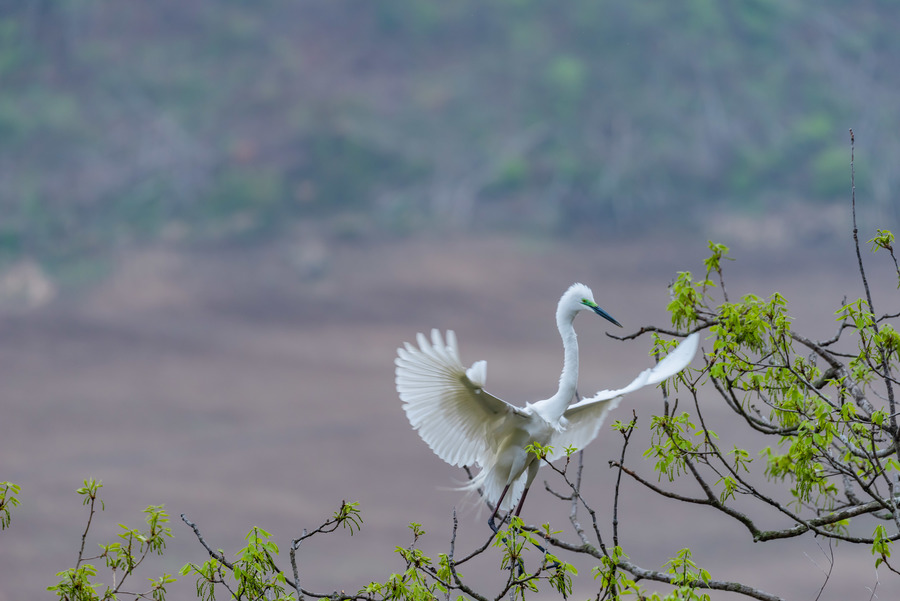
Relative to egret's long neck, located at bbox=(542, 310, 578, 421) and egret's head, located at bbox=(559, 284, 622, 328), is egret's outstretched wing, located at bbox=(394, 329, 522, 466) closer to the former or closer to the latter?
egret's long neck, located at bbox=(542, 310, 578, 421)

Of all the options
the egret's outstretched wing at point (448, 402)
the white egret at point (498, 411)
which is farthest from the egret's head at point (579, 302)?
the egret's outstretched wing at point (448, 402)

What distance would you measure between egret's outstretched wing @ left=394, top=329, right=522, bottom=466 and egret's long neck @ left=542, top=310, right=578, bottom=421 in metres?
0.18

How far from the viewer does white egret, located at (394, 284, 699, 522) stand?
3949 mm

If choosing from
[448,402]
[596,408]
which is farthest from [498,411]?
[596,408]

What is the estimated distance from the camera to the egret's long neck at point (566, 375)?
4.49 meters

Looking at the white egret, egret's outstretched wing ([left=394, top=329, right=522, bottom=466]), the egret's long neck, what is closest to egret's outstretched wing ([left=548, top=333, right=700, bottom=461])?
the white egret

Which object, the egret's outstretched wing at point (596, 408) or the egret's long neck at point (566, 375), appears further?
the egret's long neck at point (566, 375)

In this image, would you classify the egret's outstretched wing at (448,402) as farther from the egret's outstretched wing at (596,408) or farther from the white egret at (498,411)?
the egret's outstretched wing at (596,408)

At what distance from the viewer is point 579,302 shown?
4465mm

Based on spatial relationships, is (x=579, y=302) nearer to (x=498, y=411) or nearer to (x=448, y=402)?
(x=498, y=411)

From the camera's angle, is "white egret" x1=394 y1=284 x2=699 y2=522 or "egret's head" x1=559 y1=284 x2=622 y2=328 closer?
"white egret" x1=394 y1=284 x2=699 y2=522

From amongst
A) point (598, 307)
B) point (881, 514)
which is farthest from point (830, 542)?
point (598, 307)

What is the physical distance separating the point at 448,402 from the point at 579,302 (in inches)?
33.0

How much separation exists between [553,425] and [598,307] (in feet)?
2.12
